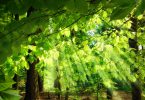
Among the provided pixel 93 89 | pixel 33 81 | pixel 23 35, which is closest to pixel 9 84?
pixel 23 35

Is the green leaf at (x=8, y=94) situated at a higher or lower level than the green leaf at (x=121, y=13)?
lower

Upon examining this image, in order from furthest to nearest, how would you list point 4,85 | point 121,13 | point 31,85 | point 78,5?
point 31,85
point 4,85
point 121,13
point 78,5

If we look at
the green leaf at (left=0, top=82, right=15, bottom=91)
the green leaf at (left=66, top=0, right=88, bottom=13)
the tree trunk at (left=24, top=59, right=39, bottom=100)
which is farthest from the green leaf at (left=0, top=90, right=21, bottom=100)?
the tree trunk at (left=24, top=59, right=39, bottom=100)

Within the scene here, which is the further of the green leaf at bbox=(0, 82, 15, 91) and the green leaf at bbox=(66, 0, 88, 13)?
the green leaf at bbox=(0, 82, 15, 91)

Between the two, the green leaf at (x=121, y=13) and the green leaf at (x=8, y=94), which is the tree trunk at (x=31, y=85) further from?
the green leaf at (x=121, y=13)

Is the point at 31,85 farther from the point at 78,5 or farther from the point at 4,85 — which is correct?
the point at 78,5

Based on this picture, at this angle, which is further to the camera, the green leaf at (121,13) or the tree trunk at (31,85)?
the tree trunk at (31,85)

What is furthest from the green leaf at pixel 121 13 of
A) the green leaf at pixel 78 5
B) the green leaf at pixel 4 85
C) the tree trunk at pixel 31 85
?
the tree trunk at pixel 31 85

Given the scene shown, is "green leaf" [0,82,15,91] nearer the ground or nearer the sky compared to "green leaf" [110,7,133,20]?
nearer the ground

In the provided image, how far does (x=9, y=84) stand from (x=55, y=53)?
442cm

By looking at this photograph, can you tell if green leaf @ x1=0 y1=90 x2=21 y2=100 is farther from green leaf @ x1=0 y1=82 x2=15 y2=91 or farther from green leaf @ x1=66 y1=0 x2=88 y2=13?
green leaf @ x1=66 y1=0 x2=88 y2=13

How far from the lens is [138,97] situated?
43.3ft

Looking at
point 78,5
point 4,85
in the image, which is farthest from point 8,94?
point 78,5

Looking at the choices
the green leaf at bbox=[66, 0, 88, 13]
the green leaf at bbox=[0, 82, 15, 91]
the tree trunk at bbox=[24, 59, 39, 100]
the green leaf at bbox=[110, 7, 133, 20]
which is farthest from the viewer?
the tree trunk at bbox=[24, 59, 39, 100]
